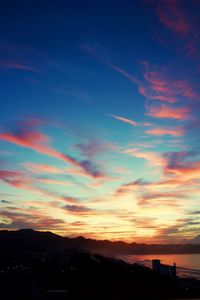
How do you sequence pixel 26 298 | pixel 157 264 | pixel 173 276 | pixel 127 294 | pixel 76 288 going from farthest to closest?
pixel 157 264
pixel 173 276
pixel 76 288
pixel 127 294
pixel 26 298

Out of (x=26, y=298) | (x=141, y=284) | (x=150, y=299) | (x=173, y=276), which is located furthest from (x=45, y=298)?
(x=173, y=276)

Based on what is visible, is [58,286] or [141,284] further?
[141,284]

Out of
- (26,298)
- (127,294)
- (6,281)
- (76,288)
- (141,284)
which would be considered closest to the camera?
(26,298)

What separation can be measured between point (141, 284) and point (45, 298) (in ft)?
81.2

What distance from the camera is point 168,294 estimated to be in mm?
43781

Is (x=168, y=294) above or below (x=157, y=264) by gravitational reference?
below

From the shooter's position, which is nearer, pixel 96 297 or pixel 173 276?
pixel 96 297

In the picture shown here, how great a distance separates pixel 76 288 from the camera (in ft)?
152

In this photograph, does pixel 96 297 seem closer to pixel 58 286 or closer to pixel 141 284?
pixel 58 286

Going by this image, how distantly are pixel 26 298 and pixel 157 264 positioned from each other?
2292 inches

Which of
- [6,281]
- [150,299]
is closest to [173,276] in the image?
[150,299]

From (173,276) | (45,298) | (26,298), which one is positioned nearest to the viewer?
(45,298)

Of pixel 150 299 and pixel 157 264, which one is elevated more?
pixel 157 264

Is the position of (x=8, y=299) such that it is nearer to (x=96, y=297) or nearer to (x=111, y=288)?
(x=96, y=297)
